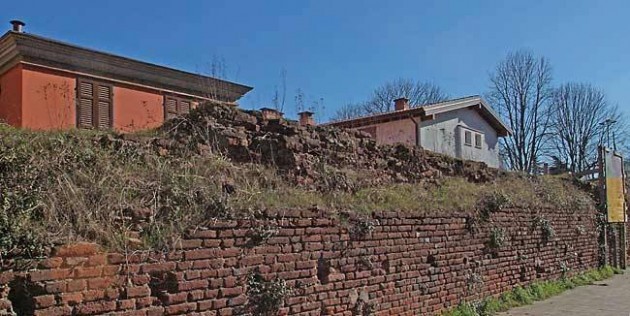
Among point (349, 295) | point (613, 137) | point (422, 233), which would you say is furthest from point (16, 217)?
point (613, 137)

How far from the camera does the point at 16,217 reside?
408 centimetres

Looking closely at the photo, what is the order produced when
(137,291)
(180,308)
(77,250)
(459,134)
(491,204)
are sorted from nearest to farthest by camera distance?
(77,250) < (137,291) < (180,308) < (491,204) < (459,134)

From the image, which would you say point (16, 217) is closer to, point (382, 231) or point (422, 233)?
point (382, 231)

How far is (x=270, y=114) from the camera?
8250mm

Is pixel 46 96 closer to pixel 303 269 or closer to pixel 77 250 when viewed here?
pixel 303 269

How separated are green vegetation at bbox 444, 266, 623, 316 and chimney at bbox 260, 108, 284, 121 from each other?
11.9ft

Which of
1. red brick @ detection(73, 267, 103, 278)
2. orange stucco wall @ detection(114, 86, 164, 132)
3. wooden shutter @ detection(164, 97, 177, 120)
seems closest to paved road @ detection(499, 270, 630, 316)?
red brick @ detection(73, 267, 103, 278)

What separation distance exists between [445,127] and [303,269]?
2039 cm

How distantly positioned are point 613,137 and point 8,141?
45.6 meters

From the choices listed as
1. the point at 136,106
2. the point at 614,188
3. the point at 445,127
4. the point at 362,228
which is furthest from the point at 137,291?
the point at 445,127

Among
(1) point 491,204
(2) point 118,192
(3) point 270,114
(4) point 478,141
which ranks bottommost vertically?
(1) point 491,204

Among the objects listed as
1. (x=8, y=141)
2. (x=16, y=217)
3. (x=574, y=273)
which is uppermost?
(x=8, y=141)

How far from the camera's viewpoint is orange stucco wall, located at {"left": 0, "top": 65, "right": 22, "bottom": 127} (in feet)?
41.5

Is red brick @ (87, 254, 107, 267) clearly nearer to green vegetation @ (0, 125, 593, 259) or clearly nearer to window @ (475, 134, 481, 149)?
green vegetation @ (0, 125, 593, 259)
